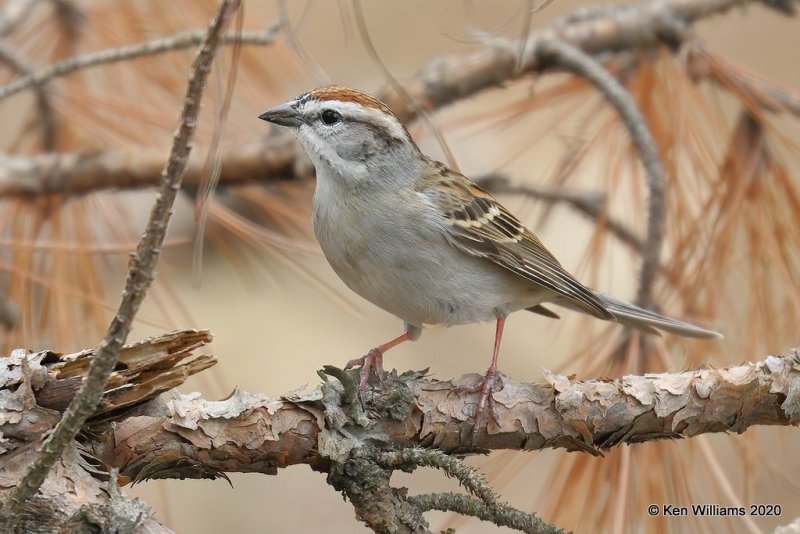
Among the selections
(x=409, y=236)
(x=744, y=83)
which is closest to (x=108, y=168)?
(x=409, y=236)

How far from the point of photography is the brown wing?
2.43 m

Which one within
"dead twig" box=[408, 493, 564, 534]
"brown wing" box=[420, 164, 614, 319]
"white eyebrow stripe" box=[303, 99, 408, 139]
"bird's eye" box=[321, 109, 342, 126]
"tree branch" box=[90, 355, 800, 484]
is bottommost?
"dead twig" box=[408, 493, 564, 534]

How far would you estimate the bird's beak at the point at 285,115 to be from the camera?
235 cm

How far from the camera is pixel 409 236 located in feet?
7.65

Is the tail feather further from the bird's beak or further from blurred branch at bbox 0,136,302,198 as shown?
blurred branch at bbox 0,136,302,198

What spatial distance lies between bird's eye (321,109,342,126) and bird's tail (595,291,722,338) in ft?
2.82

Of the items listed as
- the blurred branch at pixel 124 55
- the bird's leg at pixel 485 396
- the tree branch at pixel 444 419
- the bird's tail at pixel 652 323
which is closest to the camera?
the tree branch at pixel 444 419

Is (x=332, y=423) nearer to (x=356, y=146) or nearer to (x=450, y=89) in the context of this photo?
(x=356, y=146)

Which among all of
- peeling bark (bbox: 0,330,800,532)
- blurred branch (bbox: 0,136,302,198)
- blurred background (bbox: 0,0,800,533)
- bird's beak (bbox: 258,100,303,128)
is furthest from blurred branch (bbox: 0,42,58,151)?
peeling bark (bbox: 0,330,800,532)

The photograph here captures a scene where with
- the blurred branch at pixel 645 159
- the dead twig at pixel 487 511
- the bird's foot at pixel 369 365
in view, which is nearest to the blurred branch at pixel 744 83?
the blurred branch at pixel 645 159

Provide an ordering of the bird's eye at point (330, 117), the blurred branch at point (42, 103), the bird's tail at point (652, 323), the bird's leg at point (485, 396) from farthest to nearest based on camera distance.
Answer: the blurred branch at point (42, 103) → the bird's eye at point (330, 117) → the bird's tail at point (652, 323) → the bird's leg at point (485, 396)

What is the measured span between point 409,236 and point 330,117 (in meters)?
0.40

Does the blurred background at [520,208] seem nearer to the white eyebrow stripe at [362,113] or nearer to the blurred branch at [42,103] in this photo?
the blurred branch at [42,103]

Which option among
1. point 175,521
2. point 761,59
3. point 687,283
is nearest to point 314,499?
point 175,521
